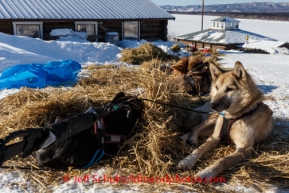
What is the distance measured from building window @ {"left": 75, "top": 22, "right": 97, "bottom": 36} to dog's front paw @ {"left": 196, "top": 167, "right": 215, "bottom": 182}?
14.8 metres

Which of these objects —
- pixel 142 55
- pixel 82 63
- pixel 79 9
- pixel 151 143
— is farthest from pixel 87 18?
pixel 151 143

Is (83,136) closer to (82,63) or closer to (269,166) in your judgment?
(269,166)

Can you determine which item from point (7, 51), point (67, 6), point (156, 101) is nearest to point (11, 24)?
point (67, 6)

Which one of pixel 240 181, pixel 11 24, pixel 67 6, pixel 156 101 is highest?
pixel 67 6

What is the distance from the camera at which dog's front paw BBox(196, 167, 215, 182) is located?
2539 mm

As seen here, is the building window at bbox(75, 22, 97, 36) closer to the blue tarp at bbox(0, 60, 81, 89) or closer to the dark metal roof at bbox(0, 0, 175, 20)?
the dark metal roof at bbox(0, 0, 175, 20)

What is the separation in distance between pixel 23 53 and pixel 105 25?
27.7 feet

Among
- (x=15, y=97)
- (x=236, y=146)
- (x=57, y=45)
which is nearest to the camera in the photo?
(x=236, y=146)

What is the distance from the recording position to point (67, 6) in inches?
666

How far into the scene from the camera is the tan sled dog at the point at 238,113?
10.0 feet

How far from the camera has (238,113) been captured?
10.5 ft

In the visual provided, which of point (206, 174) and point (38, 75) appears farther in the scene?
point (38, 75)

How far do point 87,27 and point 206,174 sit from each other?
49.7 feet

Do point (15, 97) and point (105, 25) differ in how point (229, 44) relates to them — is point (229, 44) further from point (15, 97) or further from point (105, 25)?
point (15, 97)
